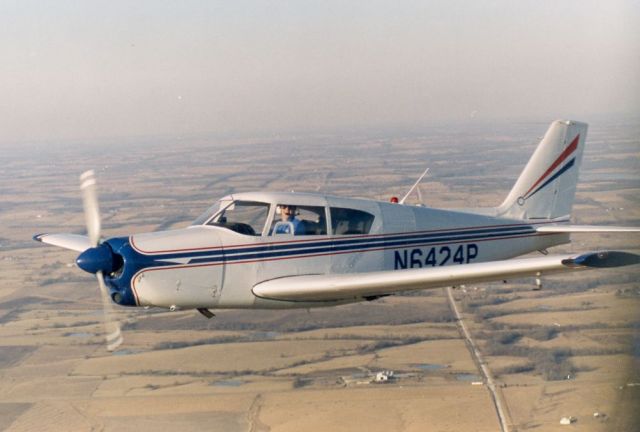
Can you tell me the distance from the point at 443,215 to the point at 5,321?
127ft

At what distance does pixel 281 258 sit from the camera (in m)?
12.9

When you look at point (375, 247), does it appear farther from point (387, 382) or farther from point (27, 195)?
point (27, 195)

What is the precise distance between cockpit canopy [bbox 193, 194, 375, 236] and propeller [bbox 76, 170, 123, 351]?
1.54m

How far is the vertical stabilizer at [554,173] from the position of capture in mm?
16641

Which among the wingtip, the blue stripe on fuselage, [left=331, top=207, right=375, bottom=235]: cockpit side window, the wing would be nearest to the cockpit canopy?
[left=331, top=207, right=375, bottom=235]: cockpit side window

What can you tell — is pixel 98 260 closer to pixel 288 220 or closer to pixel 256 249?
pixel 256 249

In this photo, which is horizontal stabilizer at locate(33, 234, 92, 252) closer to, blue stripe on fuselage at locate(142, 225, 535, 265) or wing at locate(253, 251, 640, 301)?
blue stripe on fuselage at locate(142, 225, 535, 265)

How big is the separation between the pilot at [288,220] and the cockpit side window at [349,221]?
0.61 metres

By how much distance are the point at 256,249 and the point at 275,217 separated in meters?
0.58

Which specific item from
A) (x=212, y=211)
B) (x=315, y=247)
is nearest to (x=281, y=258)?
(x=315, y=247)

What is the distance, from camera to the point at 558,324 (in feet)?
128

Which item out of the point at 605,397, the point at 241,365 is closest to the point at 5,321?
the point at 241,365

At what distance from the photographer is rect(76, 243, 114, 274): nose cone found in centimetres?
1203

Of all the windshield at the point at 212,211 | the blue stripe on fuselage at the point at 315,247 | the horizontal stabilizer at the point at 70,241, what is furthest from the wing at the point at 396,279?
the horizontal stabilizer at the point at 70,241
